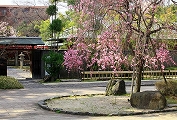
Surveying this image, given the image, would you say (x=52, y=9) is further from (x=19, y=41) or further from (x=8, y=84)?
(x=8, y=84)

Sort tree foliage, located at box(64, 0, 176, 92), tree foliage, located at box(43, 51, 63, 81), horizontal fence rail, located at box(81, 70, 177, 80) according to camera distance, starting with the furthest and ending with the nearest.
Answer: horizontal fence rail, located at box(81, 70, 177, 80)
tree foliage, located at box(43, 51, 63, 81)
tree foliage, located at box(64, 0, 176, 92)

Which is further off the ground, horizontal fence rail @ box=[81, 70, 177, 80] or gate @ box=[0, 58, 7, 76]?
gate @ box=[0, 58, 7, 76]

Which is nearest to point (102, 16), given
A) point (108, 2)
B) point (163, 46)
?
point (108, 2)

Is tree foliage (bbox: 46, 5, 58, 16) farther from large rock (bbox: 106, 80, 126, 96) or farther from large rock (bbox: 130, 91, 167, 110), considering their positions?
large rock (bbox: 130, 91, 167, 110)

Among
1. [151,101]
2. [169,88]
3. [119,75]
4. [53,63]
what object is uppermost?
[53,63]

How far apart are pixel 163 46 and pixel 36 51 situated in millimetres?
14242

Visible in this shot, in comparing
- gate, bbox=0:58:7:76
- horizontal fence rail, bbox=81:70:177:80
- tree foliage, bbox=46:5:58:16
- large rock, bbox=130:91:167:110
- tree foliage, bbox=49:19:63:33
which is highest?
tree foliage, bbox=46:5:58:16

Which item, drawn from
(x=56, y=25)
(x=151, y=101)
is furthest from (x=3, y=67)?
(x=151, y=101)

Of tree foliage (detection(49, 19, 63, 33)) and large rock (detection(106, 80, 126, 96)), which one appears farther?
tree foliage (detection(49, 19, 63, 33))

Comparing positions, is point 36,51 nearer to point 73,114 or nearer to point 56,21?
point 56,21

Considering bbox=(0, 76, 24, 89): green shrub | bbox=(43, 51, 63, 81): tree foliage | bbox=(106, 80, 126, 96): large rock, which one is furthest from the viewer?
bbox=(43, 51, 63, 81): tree foliage

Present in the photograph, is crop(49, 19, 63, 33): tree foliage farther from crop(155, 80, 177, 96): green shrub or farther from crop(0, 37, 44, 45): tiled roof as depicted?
crop(155, 80, 177, 96): green shrub

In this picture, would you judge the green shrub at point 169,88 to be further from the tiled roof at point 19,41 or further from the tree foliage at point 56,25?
the tiled roof at point 19,41

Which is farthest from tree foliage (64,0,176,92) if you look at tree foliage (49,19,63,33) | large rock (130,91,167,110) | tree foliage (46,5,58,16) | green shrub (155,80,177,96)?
tree foliage (46,5,58,16)
